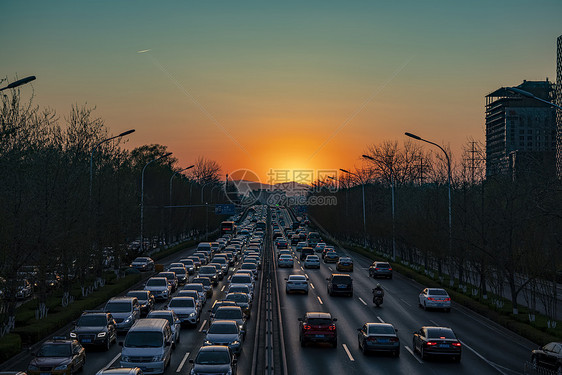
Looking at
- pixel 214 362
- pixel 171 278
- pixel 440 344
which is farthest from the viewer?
pixel 171 278

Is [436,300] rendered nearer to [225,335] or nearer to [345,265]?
[225,335]

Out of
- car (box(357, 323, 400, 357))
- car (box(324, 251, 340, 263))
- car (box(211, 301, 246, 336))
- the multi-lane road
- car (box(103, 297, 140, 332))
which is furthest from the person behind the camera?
car (box(324, 251, 340, 263))

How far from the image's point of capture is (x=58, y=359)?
71.3 feet

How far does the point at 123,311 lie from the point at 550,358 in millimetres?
20126

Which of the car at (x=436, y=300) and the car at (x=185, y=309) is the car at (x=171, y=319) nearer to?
the car at (x=185, y=309)

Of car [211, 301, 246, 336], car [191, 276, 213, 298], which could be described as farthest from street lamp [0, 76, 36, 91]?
car [191, 276, 213, 298]

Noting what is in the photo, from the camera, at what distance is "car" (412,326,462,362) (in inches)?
992

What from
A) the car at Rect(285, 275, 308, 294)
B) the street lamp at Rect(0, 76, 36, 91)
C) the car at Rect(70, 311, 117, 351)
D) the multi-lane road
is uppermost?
the street lamp at Rect(0, 76, 36, 91)

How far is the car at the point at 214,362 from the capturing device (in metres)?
20.0

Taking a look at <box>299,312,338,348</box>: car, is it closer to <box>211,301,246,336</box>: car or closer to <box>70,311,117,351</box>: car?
<box>211,301,246,336</box>: car

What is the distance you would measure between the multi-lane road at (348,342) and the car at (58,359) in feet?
3.12

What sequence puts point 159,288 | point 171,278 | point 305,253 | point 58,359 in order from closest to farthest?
point 58,359
point 159,288
point 171,278
point 305,253

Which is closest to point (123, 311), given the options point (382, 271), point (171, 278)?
point (171, 278)

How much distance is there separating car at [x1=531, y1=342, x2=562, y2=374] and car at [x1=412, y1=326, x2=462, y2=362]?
293 centimetres
